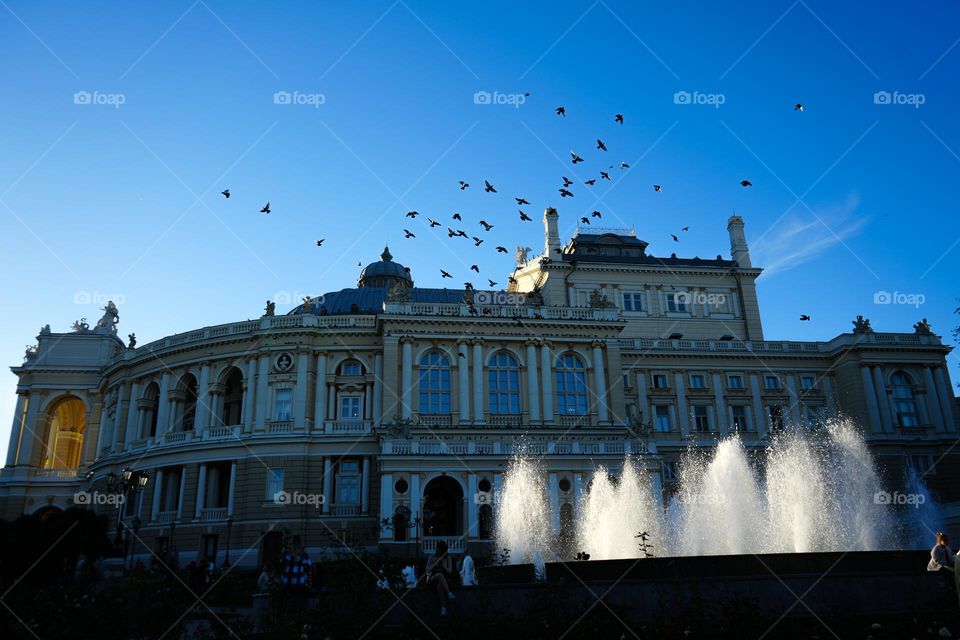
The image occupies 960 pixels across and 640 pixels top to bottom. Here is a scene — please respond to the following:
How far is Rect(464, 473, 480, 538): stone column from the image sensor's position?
143ft

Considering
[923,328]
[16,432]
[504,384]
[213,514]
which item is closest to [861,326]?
[923,328]

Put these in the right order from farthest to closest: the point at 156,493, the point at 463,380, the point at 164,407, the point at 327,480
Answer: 1. the point at 164,407
2. the point at 156,493
3. the point at 463,380
4. the point at 327,480

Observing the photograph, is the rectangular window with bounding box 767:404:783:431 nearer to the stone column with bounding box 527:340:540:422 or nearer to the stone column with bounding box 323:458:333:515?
the stone column with bounding box 527:340:540:422

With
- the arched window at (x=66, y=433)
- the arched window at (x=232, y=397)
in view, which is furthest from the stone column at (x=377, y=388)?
the arched window at (x=66, y=433)

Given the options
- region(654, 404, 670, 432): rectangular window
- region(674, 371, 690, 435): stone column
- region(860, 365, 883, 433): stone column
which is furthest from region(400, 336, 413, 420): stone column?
region(860, 365, 883, 433): stone column

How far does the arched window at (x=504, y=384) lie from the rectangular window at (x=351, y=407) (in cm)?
902

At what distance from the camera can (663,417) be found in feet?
193

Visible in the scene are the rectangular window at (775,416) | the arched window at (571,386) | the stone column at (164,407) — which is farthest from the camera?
the rectangular window at (775,416)

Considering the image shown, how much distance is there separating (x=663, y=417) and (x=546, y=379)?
12.2m


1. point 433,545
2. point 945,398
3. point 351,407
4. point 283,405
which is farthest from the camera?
point 945,398

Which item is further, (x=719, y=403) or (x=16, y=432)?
(x=16, y=432)

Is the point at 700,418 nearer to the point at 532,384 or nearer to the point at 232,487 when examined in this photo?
the point at 532,384

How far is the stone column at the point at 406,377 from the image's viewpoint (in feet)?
165

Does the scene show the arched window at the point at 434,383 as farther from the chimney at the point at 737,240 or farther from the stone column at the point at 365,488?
the chimney at the point at 737,240
